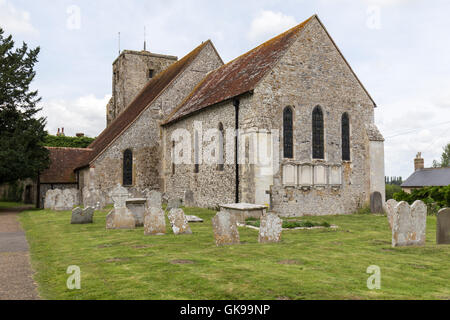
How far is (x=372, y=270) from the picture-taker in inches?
246

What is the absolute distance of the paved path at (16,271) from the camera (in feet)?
17.4

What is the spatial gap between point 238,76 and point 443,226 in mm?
11847

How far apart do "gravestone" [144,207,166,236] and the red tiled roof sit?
673 centimetres

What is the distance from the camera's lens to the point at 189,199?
2064 cm

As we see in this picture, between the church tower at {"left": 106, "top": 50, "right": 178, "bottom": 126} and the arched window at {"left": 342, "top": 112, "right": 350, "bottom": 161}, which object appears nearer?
the arched window at {"left": 342, "top": 112, "right": 350, "bottom": 161}

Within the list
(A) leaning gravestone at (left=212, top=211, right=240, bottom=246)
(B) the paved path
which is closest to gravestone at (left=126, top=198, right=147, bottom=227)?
(B) the paved path

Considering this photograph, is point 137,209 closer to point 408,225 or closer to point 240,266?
point 240,266

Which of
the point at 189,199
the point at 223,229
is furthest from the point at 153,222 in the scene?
the point at 189,199

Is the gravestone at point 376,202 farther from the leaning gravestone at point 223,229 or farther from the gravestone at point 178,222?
the leaning gravestone at point 223,229

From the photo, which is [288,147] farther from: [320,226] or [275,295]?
[275,295]

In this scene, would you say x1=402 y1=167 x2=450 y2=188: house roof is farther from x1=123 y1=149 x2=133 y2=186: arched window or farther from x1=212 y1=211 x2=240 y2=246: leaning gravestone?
Answer: x1=212 y1=211 x2=240 y2=246: leaning gravestone

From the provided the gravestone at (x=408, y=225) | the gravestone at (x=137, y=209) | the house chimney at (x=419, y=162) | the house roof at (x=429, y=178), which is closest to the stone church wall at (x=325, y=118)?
the gravestone at (x=137, y=209)

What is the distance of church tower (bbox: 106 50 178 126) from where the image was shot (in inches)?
1227
